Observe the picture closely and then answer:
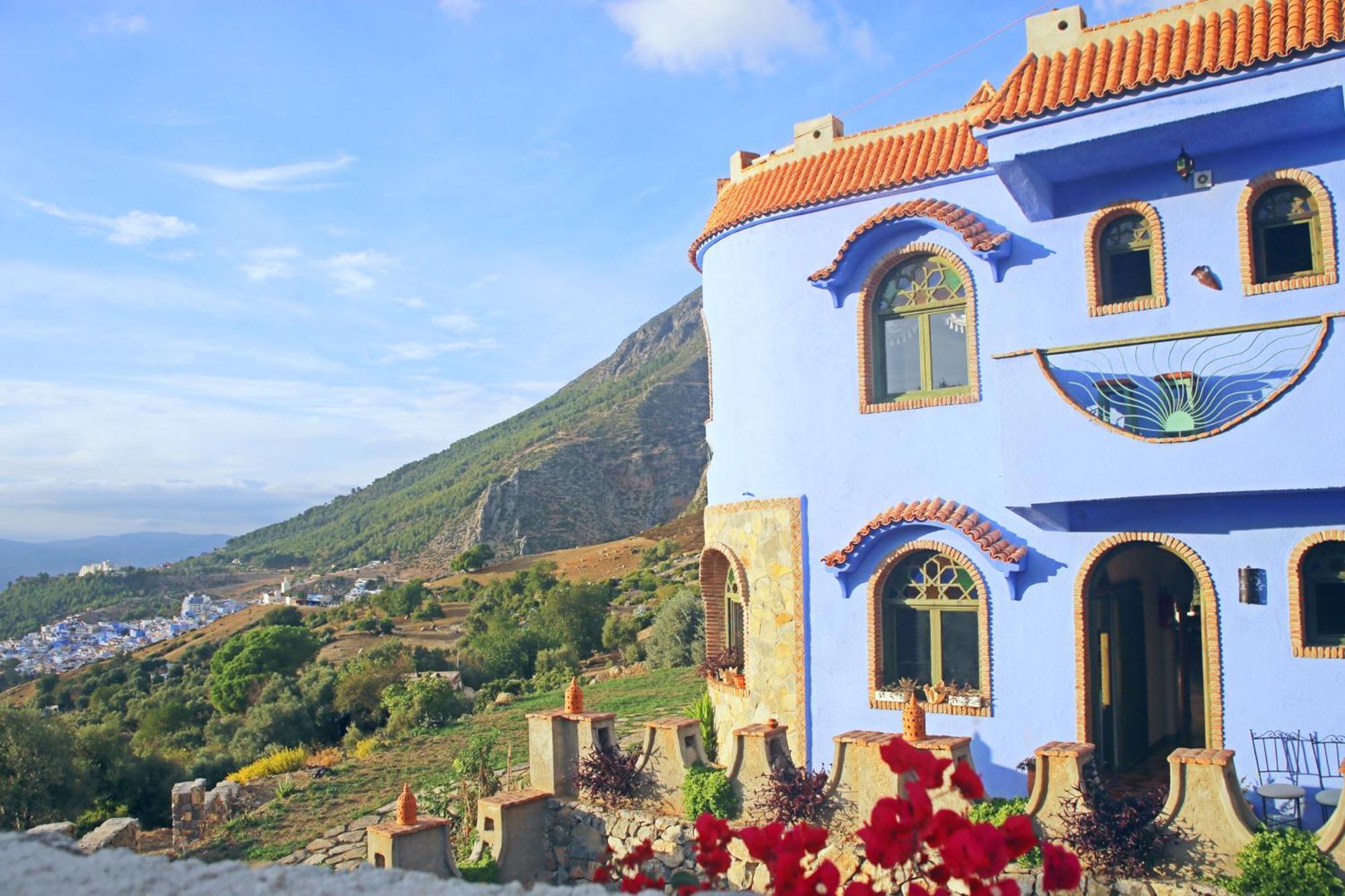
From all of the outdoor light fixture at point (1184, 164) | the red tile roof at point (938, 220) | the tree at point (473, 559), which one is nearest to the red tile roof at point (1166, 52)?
the outdoor light fixture at point (1184, 164)

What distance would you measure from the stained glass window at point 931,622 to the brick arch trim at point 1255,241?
4.30 metres

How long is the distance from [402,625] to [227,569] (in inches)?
2014

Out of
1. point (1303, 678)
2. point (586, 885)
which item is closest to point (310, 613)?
point (1303, 678)

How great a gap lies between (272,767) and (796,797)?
1223 cm

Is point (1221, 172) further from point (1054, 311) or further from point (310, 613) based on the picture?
point (310, 613)

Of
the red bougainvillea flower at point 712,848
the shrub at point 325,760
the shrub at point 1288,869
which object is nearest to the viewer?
the red bougainvillea flower at point 712,848

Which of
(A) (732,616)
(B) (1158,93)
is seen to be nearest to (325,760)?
(A) (732,616)

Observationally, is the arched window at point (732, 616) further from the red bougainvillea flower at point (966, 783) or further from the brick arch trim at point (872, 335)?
the red bougainvillea flower at point (966, 783)

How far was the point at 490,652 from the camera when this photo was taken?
1324 inches

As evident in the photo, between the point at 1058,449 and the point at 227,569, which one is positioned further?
the point at 227,569

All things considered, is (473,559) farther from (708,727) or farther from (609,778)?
(609,778)

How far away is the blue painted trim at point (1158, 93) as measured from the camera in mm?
9742

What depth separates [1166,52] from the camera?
10930 millimetres

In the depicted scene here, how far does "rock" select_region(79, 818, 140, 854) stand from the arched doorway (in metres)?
12.5
